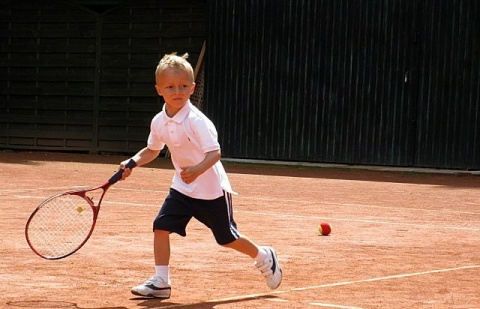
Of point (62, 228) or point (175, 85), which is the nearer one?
point (175, 85)

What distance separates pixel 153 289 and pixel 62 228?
1039 mm

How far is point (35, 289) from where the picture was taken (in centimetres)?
698

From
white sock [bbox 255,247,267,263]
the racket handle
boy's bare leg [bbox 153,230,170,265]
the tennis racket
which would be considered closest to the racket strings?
the tennis racket

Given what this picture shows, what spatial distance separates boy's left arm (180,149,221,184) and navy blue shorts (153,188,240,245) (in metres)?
0.31

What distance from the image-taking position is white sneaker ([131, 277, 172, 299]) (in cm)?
672

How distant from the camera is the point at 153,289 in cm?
672

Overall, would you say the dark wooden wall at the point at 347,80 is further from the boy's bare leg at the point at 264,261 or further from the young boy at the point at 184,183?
the young boy at the point at 184,183

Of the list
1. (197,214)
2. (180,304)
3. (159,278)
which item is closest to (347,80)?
(197,214)

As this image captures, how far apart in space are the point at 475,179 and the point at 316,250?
10.9m

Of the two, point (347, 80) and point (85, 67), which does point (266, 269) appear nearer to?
point (347, 80)

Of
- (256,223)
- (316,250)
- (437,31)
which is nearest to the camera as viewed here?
(316,250)

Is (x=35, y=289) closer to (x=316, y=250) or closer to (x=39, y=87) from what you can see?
(x=316, y=250)

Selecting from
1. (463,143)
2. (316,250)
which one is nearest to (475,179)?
(463,143)

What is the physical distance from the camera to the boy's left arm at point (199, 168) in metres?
6.59
